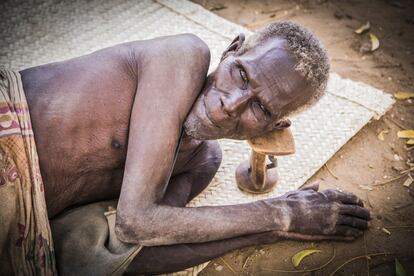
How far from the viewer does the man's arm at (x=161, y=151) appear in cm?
181

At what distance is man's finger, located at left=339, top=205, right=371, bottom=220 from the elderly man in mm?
215

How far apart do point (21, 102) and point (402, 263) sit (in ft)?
7.20

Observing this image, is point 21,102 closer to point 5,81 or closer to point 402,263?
point 5,81

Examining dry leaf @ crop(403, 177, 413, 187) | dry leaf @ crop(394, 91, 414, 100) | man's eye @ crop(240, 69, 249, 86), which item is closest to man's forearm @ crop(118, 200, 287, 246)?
man's eye @ crop(240, 69, 249, 86)

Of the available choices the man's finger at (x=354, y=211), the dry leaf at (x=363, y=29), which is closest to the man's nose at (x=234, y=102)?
the man's finger at (x=354, y=211)

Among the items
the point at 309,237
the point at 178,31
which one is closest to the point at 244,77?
the point at 309,237

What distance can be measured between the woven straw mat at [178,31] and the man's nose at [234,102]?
833 millimetres

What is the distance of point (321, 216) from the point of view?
2193 millimetres

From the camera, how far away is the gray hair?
1.92m

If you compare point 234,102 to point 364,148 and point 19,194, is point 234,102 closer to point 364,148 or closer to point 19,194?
point 19,194

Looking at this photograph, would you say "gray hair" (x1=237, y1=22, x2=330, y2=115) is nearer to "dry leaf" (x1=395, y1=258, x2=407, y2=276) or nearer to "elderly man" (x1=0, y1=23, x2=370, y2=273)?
"elderly man" (x1=0, y1=23, x2=370, y2=273)

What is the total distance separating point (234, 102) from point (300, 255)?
1016 mm

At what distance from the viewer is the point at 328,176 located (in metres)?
2.81

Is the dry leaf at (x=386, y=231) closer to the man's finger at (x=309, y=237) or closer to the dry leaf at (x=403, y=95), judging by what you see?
the man's finger at (x=309, y=237)
